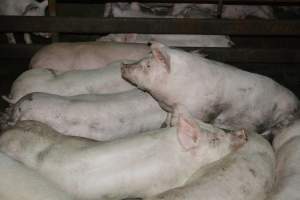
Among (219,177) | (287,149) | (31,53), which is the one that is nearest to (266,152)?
(287,149)

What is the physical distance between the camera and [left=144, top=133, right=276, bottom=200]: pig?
307 cm

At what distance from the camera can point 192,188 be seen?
10.2ft

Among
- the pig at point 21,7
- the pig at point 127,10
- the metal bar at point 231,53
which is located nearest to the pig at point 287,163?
the metal bar at point 231,53

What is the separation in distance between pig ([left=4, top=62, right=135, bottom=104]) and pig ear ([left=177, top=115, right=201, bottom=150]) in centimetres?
120

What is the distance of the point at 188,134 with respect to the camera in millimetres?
3336

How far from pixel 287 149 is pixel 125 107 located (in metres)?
1.35

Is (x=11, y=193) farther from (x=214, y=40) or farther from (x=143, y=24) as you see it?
(x=214, y=40)

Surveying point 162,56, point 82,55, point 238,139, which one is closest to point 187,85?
point 162,56

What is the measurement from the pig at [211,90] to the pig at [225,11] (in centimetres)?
222

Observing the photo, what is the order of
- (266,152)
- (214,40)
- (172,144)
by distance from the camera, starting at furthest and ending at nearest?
1. (214,40)
2. (266,152)
3. (172,144)

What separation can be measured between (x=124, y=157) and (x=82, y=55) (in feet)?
5.82

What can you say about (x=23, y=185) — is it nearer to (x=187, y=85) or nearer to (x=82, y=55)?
(x=187, y=85)

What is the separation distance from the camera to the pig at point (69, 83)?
14.0ft

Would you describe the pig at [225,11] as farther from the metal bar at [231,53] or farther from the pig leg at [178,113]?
the pig leg at [178,113]
